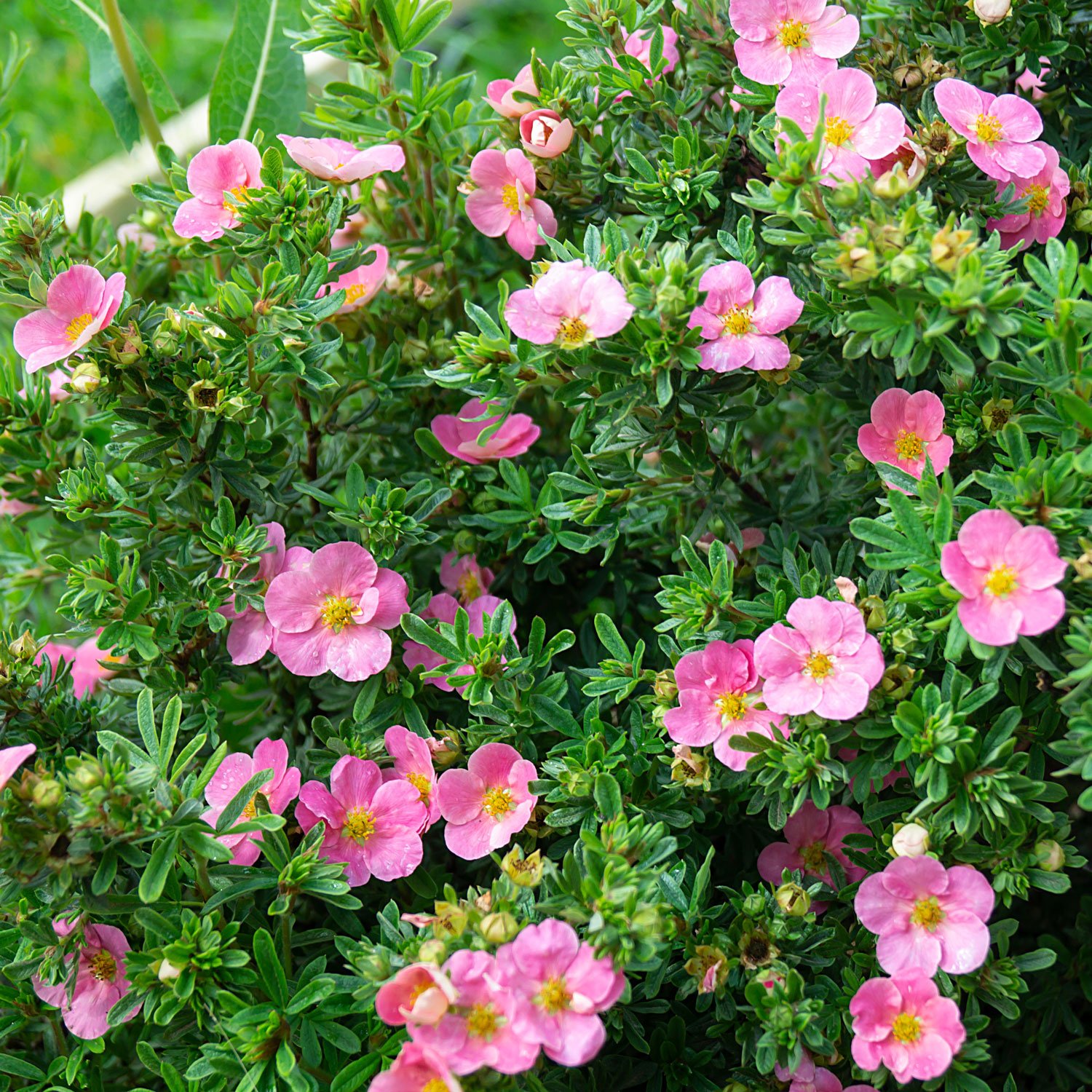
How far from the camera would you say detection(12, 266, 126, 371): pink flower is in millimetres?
1679

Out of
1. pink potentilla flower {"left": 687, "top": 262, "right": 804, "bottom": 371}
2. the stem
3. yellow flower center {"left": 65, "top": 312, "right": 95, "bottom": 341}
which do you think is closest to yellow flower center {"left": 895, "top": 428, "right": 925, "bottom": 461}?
pink potentilla flower {"left": 687, "top": 262, "right": 804, "bottom": 371}

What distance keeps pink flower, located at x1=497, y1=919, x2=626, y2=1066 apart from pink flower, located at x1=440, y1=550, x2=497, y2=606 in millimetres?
783

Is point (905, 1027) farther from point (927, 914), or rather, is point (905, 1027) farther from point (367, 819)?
point (367, 819)

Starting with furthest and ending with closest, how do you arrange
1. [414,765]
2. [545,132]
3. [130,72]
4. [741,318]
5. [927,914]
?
[130,72] → [545,132] → [414,765] → [741,318] → [927,914]

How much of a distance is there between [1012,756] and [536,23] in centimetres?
380

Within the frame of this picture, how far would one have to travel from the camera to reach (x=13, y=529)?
2.44m

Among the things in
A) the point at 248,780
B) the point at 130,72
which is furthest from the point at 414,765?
the point at 130,72

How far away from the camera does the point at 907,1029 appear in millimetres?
1492

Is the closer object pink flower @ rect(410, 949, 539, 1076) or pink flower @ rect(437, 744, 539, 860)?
pink flower @ rect(410, 949, 539, 1076)

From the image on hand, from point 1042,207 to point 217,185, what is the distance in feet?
4.29

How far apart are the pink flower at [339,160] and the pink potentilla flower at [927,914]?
1.31 meters

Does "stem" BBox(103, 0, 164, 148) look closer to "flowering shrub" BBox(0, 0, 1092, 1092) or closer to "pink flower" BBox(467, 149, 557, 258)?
"flowering shrub" BBox(0, 0, 1092, 1092)

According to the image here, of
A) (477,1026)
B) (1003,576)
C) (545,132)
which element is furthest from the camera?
(545,132)

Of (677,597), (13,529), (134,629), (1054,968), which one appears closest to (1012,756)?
(677,597)
